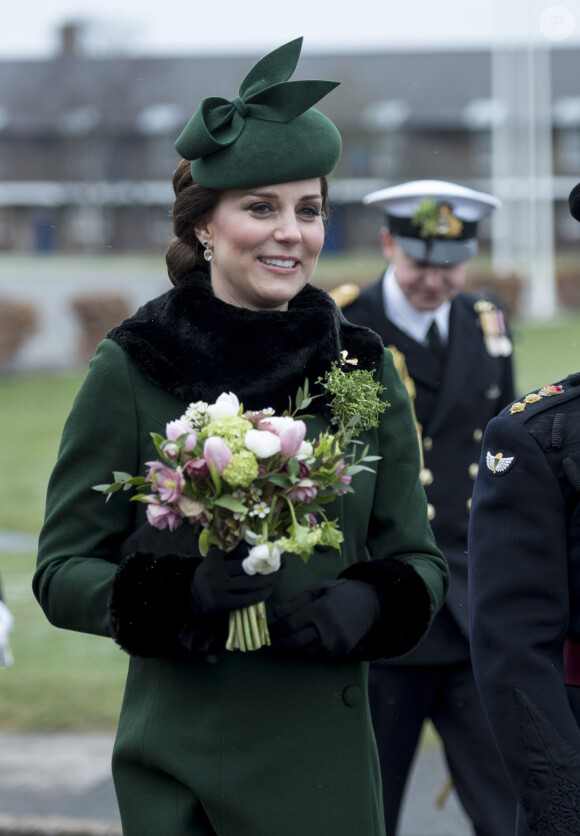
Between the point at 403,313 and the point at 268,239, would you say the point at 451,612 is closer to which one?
the point at 403,313

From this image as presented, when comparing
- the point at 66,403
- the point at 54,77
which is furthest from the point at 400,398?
the point at 54,77

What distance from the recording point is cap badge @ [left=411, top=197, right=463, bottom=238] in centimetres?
491

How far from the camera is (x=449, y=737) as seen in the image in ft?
14.1

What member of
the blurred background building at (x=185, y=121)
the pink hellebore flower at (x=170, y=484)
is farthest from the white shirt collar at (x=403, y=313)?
the blurred background building at (x=185, y=121)

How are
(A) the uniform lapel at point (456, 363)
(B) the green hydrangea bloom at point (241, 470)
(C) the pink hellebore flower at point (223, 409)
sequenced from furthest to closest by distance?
(A) the uniform lapel at point (456, 363)
(C) the pink hellebore flower at point (223, 409)
(B) the green hydrangea bloom at point (241, 470)

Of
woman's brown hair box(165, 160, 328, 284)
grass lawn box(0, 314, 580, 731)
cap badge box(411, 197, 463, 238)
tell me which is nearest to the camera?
woman's brown hair box(165, 160, 328, 284)

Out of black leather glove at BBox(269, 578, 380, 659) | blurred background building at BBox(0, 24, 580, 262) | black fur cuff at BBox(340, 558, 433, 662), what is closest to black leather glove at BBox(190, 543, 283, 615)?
black leather glove at BBox(269, 578, 380, 659)

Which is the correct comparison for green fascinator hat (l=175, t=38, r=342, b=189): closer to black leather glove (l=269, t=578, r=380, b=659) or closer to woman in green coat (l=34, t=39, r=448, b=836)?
woman in green coat (l=34, t=39, r=448, b=836)

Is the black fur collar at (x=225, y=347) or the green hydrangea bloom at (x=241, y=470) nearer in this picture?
the green hydrangea bloom at (x=241, y=470)

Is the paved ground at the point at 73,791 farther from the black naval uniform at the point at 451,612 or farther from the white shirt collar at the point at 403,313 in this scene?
the white shirt collar at the point at 403,313

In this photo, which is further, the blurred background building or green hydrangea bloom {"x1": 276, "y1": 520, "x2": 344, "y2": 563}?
the blurred background building

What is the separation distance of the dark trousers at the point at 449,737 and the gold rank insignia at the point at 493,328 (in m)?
1.19

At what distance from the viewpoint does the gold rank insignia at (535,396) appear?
269 centimetres

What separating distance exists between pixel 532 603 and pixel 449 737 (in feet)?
6.15
